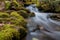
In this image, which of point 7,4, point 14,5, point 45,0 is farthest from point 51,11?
point 7,4

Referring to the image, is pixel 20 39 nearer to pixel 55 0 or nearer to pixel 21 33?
A: pixel 21 33

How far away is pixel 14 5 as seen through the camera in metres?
18.0

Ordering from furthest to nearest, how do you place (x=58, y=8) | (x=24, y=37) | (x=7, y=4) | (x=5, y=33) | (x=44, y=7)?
(x=44, y=7), (x=58, y=8), (x=7, y=4), (x=24, y=37), (x=5, y=33)

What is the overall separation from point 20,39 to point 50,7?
15.3 meters

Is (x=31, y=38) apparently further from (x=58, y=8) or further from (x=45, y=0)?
(x=45, y=0)

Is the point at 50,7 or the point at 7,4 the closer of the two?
the point at 7,4

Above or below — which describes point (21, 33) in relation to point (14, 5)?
above

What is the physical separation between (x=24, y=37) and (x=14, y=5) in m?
10.6

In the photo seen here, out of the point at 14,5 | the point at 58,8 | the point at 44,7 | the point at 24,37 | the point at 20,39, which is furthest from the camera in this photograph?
the point at 44,7

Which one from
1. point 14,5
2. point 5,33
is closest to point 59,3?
point 14,5

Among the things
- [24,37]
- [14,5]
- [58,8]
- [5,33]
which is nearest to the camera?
[5,33]

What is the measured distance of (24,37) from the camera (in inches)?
309

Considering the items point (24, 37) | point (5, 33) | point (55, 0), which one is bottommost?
point (55, 0)

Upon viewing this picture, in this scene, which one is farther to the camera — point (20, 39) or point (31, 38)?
point (31, 38)
